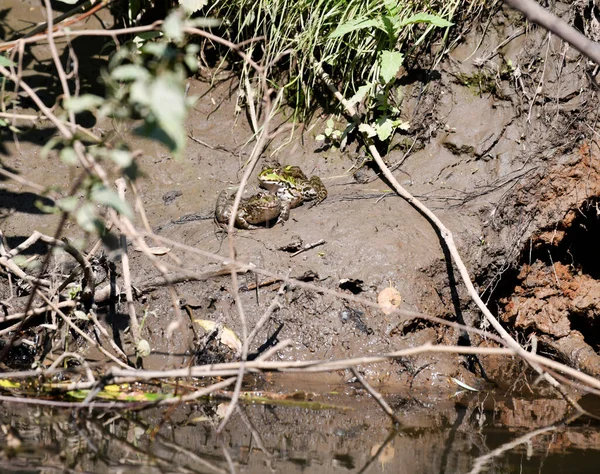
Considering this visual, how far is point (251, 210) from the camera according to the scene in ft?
17.4

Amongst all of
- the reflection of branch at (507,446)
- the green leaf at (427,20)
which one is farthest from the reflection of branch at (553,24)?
the green leaf at (427,20)

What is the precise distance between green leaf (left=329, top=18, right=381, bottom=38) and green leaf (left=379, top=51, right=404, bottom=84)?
0.24 meters

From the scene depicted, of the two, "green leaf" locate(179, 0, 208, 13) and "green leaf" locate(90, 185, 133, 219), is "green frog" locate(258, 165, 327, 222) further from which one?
"green leaf" locate(90, 185, 133, 219)

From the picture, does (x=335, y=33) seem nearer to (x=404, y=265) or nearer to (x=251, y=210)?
(x=251, y=210)

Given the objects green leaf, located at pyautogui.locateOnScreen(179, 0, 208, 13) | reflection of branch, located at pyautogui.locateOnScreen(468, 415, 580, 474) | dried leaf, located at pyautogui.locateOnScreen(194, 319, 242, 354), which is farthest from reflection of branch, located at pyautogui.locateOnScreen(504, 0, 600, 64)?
green leaf, located at pyautogui.locateOnScreen(179, 0, 208, 13)

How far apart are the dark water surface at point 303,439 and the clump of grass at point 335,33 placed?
2874mm

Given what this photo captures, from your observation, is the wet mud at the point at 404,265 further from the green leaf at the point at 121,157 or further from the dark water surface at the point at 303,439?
the green leaf at the point at 121,157

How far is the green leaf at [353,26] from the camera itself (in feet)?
18.0

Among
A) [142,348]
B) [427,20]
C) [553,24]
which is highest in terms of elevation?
[553,24]

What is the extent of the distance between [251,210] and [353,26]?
1.67 metres

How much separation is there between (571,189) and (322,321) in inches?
88.6

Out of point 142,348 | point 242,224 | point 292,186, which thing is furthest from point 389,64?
point 142,348

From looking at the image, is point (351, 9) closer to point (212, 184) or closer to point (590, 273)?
point (212, 184)

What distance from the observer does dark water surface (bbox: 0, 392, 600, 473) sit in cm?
319
